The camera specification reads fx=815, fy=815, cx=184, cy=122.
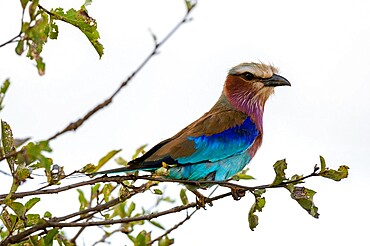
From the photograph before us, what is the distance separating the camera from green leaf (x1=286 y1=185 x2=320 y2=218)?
288 cm

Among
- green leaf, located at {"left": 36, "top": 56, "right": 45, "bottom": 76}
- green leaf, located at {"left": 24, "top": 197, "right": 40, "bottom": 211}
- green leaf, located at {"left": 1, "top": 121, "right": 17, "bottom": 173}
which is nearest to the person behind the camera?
green leaf, located at {"left": 36, "top": 56, "right": 45, "bottom": 76}

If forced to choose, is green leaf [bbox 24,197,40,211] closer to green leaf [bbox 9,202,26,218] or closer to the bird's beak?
green leaf [bbox 9,202,26,218]

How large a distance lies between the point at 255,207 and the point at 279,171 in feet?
0.81

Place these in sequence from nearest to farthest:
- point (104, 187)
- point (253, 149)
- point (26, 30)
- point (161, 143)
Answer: point (26, 30) < point (104, 187) < point (161, 143) < point (253, 149)

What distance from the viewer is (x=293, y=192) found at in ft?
9.49

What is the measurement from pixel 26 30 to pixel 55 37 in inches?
23.1

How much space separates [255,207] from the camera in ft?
10.00

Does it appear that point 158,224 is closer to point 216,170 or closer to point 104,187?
point 104,187

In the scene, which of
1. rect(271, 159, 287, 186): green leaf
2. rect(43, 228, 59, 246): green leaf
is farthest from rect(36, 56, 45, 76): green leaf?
rect(271, 159, 287, 186): green leaf

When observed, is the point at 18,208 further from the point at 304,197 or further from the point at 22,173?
the point at 304,197

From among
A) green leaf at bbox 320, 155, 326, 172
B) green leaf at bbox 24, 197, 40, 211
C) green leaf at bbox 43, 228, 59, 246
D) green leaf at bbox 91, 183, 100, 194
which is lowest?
green leaf at bbox 320, 155, 326, 172

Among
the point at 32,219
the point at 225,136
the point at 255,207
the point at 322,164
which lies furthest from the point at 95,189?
the point at 225,136

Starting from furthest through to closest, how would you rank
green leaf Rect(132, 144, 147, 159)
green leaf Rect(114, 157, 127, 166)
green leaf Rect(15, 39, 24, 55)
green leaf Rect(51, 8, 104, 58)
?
green leaf Rect(114, 157, 127, 166) → green leaf Rect(132, 144, 147, 159) → green leaf Rect(51, 8, 104, 58) → green leaf Rect(15, 39, 24, 55)

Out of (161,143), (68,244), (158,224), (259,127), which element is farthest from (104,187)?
(259,127)
